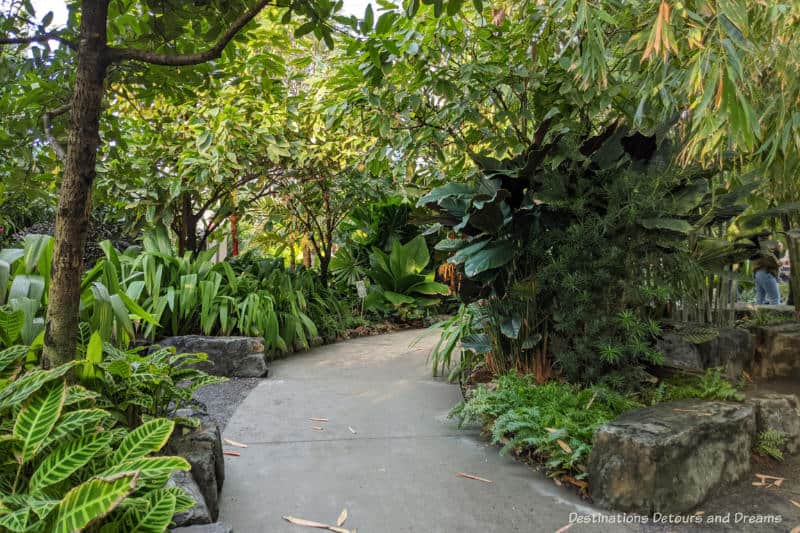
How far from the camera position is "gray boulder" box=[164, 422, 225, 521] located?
2141 mm

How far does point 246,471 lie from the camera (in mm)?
2645

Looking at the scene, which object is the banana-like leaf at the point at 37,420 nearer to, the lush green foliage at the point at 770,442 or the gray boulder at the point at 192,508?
the gray boulder at the point at 192,508

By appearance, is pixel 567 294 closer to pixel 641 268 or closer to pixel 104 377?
pixel 641 268

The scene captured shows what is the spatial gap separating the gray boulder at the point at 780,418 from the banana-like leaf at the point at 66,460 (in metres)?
3.05

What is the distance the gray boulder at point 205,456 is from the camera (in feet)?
7.02

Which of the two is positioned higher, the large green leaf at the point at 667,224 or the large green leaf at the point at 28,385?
the large green leaf at the point at 667,224

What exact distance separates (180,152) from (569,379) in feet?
13.7

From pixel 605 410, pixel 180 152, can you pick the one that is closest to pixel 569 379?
pixel 605 410

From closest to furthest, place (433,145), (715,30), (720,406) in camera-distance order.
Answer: (715,30)
(720,406)
(433,145)

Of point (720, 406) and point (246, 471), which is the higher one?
point (720, 406)

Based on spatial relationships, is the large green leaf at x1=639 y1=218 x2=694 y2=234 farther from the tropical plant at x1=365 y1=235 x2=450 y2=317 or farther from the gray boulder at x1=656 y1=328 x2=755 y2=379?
the tropical plant at x1=365 y1=235 x2=450 y2=317

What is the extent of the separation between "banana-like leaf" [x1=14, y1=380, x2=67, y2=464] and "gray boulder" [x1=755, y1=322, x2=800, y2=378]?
424 cm

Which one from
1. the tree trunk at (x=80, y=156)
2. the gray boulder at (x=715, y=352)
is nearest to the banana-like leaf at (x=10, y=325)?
the tree trunk at (x=80, y=156)

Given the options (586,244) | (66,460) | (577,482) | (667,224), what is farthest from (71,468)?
(667,224)
